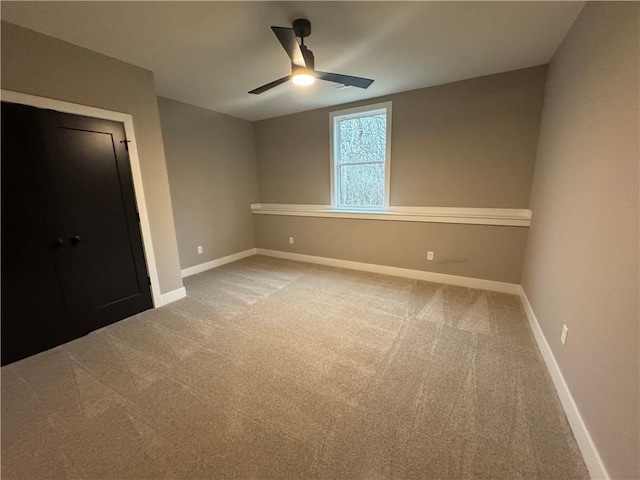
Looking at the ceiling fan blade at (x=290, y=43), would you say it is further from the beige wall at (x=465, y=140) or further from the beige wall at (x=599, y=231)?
the beige wall at (x=465, y=140)

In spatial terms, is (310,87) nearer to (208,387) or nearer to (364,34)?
(364,34)

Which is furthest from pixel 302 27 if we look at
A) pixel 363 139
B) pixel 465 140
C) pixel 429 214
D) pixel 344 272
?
pixel 344 272

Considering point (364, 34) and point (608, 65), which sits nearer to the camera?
point (608, 65)

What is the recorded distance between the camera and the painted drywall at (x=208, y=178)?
3.65m

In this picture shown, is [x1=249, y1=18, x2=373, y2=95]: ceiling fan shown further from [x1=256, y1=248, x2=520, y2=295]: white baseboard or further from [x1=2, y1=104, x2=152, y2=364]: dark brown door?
[x1=256, y1=248, x2=520, y2=295]: white baseboard

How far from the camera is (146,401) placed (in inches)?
64.6

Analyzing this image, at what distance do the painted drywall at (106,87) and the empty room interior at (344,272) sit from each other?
0.02 m

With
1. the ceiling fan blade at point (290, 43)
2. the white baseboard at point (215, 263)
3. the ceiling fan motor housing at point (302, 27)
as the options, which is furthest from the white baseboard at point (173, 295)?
the ceiling fan motor housing at point (302, 27)

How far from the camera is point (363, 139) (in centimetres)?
391

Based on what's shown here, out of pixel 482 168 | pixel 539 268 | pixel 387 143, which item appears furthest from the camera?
pixel 387 143

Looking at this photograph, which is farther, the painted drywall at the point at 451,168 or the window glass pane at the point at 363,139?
the window glass pane at the point at 363,139

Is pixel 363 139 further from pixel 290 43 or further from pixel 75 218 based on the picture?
pixel 75 218

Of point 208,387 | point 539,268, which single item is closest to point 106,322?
point 208,387

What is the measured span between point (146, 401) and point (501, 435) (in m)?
2.13
